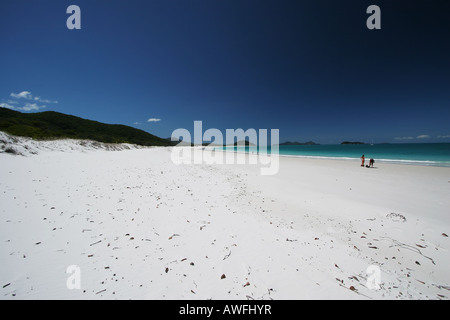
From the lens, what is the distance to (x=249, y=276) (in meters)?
3.02

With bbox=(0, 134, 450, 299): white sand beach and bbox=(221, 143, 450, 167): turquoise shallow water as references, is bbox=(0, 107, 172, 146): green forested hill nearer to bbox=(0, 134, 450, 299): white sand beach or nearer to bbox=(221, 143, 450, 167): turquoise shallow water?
bbox=(0, 134, 450, 299): white sand beach

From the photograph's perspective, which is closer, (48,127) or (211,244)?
(211,244)

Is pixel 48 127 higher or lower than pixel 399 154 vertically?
higher

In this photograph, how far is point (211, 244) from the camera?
3.97m

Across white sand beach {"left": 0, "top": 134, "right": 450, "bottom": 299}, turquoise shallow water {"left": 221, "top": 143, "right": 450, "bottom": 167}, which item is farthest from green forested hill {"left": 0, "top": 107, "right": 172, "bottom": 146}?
turquoise shallow water {"left": 221, "top": 143, "right": 450, "bottom": 167}

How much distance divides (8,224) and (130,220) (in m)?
3.10

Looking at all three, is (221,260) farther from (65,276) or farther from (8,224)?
(8,224)

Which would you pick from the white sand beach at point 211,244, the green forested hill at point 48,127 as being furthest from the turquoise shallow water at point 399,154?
the green forested hill at point 48,127

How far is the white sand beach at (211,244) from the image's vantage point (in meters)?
2.79

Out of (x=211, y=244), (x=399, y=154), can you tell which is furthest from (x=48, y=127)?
(x=399, y=154)

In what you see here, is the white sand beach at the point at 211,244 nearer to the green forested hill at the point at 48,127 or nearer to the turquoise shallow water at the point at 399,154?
the turquoise shallow water at the point at 399,154

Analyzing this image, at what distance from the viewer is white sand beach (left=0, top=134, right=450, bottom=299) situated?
2795 millimetres

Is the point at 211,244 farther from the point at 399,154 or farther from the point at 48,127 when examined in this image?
the point at 48,127
